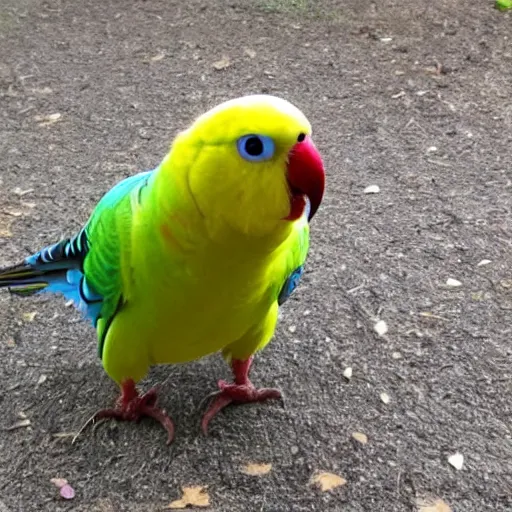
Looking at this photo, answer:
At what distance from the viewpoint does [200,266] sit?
58.7 inches

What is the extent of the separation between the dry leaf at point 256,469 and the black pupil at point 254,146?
3.29ft

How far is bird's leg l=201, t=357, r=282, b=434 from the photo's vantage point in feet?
6.76

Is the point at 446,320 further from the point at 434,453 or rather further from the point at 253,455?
the point at 253,455

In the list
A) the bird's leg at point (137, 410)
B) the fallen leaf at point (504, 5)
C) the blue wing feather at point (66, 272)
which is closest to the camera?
the blue wing feather at point (66, 272)

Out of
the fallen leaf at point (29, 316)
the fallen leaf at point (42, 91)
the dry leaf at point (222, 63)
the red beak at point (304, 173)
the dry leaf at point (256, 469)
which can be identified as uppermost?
the red beak at point (304, 173)

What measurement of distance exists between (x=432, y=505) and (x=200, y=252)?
0.95 m

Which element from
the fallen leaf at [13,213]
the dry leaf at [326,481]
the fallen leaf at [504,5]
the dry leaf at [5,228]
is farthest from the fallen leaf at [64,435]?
the fallen leaf at [504,5]

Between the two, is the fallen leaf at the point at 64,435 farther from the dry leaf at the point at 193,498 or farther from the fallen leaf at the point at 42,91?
the fallen leaf at the point at 42,91

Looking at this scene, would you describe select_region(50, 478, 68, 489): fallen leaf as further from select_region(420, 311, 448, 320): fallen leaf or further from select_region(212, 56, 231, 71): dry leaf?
select_region(212, 56, 231, 71): dry leaf

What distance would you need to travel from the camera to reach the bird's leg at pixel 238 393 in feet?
6.76

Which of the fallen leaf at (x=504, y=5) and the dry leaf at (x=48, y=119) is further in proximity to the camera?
the fallen leaf at (x=504, y=5)

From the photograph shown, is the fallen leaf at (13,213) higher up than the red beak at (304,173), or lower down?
lower down

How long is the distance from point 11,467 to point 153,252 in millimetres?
838

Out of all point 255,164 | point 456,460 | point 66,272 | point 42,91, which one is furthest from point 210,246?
point 42,91
